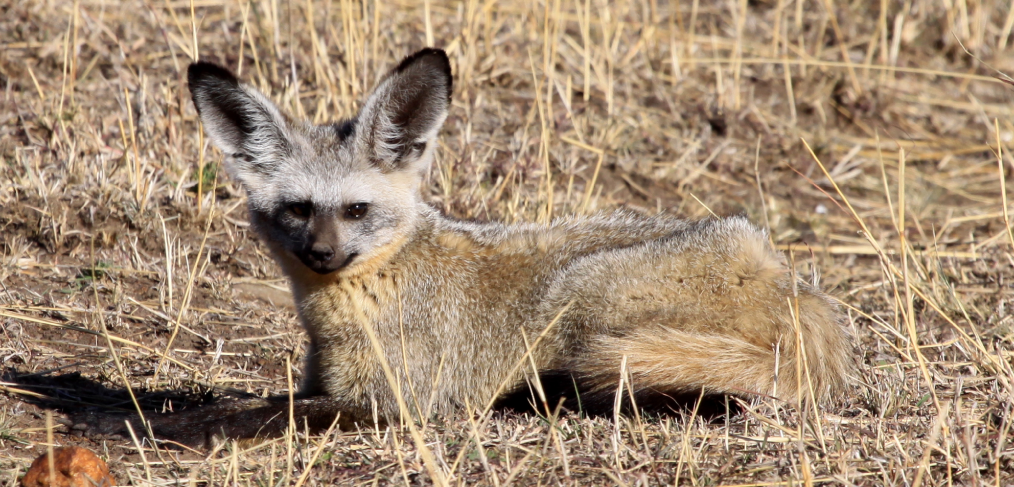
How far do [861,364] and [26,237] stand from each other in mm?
4907

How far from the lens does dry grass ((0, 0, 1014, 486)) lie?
138 inches

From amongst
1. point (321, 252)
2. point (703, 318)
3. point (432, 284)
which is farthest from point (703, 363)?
point (321, 252)

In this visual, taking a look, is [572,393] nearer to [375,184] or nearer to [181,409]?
[375,184]

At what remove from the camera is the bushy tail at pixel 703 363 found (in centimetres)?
361

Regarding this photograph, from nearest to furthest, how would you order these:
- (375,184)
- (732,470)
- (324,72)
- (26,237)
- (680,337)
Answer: (732,470) → (680,337) → (375,184) → (26,237) → (324,72)

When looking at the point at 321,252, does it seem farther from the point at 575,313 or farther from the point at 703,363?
the point at 703,363

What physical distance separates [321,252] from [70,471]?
4.29 feet

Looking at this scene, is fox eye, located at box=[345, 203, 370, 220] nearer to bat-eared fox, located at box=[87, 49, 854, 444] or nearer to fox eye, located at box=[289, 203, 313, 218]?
bat-eared fox, located at box=[87, 49, 854, 444]

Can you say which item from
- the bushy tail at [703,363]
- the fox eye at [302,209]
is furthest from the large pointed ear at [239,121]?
the bushy tail at [703,363]

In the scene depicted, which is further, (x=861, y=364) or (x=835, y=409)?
(x=861, y=364)

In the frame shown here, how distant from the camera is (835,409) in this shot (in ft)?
13.0

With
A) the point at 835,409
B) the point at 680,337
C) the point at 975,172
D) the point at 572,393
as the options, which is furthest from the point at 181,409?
the point at 975,172

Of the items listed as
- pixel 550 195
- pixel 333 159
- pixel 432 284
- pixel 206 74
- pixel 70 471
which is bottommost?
pixel 70 471

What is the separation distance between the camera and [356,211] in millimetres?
4199
